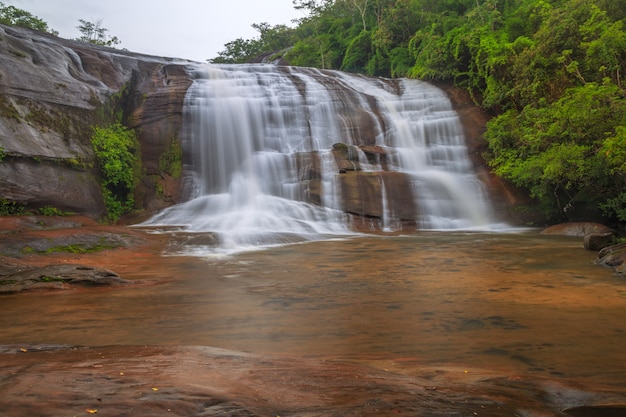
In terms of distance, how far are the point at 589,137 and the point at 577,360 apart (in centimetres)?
1264

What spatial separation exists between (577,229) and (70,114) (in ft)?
60.3

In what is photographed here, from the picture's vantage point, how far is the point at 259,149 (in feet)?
70.5

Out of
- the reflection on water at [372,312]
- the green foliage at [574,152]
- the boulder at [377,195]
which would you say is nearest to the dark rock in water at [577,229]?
the green foliage at [574,152]

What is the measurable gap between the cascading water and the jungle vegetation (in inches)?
82.7

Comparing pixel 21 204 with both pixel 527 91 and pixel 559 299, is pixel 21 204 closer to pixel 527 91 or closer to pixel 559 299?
pixel 559 299

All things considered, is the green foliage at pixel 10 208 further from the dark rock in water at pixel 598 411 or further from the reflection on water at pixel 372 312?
the dark rock in water at pixel 598 411

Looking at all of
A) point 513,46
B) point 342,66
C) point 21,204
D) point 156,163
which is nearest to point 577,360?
point 21,204

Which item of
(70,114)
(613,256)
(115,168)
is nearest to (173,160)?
(115,168)

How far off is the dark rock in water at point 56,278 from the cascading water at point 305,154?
517 centimetres

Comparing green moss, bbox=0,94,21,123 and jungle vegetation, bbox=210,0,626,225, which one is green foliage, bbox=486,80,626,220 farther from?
green moss, bbox=0,94,21,123

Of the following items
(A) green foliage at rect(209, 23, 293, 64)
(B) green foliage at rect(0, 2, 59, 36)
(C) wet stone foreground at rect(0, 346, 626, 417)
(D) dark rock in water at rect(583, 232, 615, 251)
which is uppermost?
(A) green foliage at rect(209, 23, 293, 64)

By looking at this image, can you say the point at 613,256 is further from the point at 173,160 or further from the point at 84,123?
the point at 84,123

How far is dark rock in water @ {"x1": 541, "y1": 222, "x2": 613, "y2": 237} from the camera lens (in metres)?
14.4

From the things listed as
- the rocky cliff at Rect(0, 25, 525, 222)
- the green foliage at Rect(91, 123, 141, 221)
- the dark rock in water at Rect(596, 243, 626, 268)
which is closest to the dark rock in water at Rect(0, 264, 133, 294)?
the rocky cliff at Rect(0, 25, 525, 222)
